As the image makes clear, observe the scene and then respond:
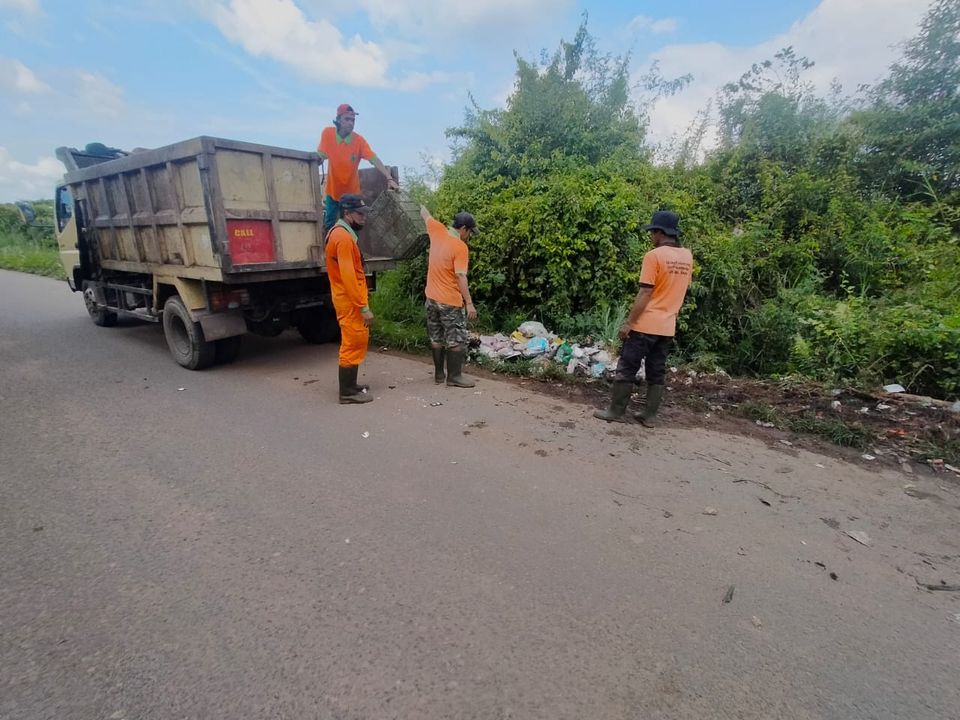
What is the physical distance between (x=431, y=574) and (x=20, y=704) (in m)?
1.47

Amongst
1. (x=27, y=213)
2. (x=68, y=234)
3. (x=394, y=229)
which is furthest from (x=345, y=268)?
(x=27, y=213)

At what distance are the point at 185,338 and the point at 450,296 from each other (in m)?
3.14

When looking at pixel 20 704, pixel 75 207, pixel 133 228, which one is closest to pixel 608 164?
pixel 133 228

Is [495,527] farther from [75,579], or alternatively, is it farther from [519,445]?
[75,579]

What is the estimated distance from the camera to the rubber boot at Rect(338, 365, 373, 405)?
4398mm

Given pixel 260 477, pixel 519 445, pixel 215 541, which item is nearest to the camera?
pixel 215 541

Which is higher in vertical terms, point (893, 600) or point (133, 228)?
point (133, 228)

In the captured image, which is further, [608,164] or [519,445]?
[608,164]

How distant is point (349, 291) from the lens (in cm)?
421

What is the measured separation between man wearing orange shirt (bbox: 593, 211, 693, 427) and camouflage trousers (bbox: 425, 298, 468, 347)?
1533 mm

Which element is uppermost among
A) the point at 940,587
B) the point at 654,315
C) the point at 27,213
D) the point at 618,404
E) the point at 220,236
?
the point at 27,213

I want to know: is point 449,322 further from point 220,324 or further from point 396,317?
point 396,317

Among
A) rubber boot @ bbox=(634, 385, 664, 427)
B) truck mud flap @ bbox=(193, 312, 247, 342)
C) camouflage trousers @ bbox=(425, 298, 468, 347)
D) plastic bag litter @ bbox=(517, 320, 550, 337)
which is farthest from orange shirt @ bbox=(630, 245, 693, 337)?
truck mud flap @ bbox=(193, 312, 247, 342)

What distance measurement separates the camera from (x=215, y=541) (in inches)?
98.0
